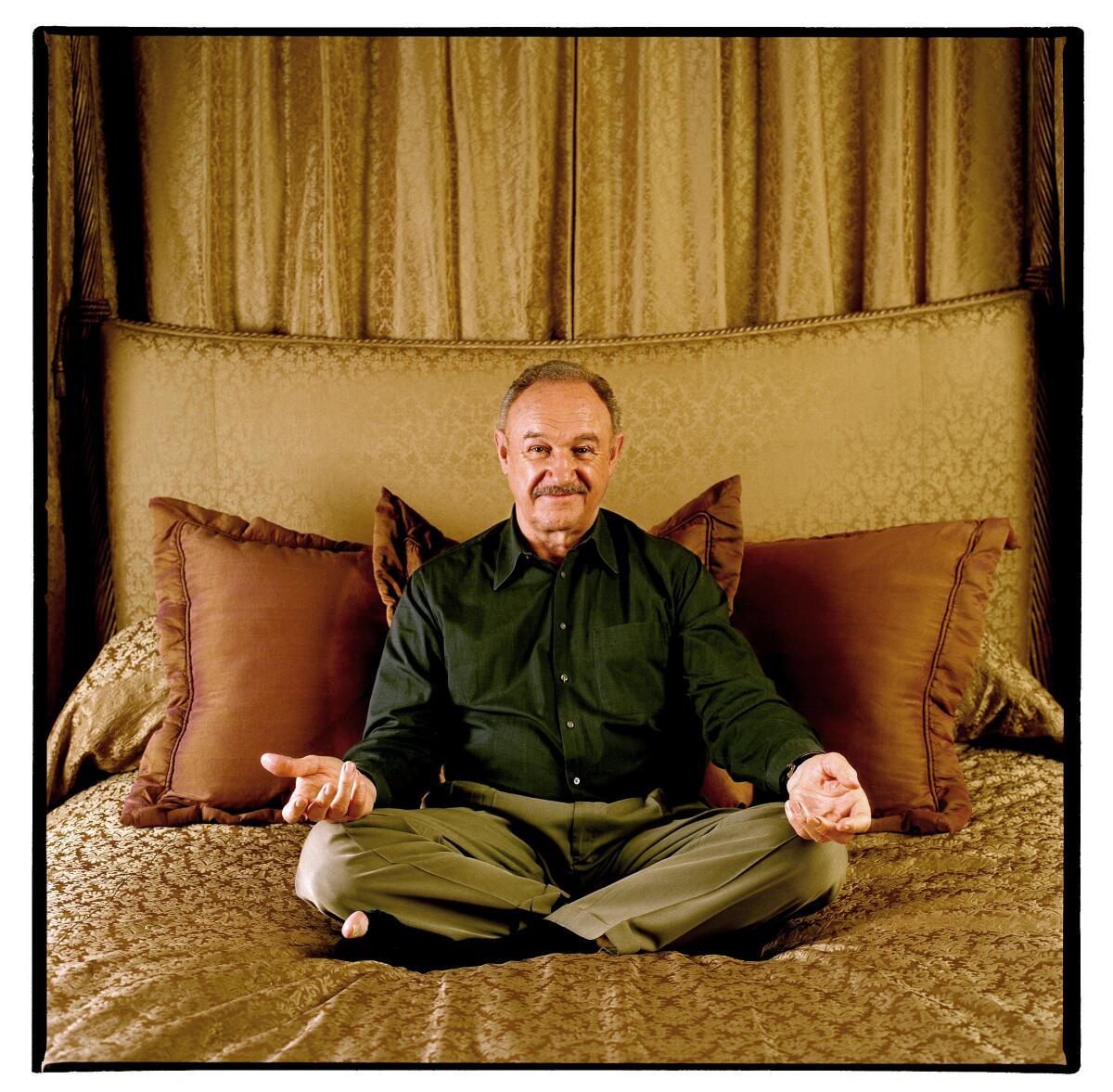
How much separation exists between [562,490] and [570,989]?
2.75 ft

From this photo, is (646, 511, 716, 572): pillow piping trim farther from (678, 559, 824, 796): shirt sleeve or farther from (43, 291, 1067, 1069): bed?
(678, 559, 824, 796): shirt sleeve

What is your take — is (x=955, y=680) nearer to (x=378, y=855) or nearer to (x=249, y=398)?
(x=378, y=855)

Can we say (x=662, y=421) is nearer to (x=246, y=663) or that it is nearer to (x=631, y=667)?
(x=631, y=667)

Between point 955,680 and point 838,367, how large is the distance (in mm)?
798

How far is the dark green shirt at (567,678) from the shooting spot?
2.02 meters

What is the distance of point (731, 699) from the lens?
6.51 feet

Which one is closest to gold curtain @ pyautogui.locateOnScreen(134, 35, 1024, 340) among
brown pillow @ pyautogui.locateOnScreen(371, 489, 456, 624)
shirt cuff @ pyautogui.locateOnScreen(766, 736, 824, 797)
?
brown pillow @ pyautogui.locateOnScreen(371, 489, 456, 624)

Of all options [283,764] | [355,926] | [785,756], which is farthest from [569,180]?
[355,926]

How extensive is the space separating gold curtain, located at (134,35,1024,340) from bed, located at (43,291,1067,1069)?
216 millimetres

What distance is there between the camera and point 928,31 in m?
2.00

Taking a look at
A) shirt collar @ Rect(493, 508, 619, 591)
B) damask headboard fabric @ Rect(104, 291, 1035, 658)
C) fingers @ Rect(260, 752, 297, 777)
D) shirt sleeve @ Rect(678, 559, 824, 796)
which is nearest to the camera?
fingers @ Rect(260, 752, 297, 777)

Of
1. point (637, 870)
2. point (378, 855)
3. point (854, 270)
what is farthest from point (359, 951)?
point (854, 270)

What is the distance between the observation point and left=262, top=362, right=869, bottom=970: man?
175 cm

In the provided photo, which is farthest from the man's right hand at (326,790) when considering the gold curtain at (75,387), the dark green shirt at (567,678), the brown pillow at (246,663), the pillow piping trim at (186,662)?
the gold curtain at (75,387)
